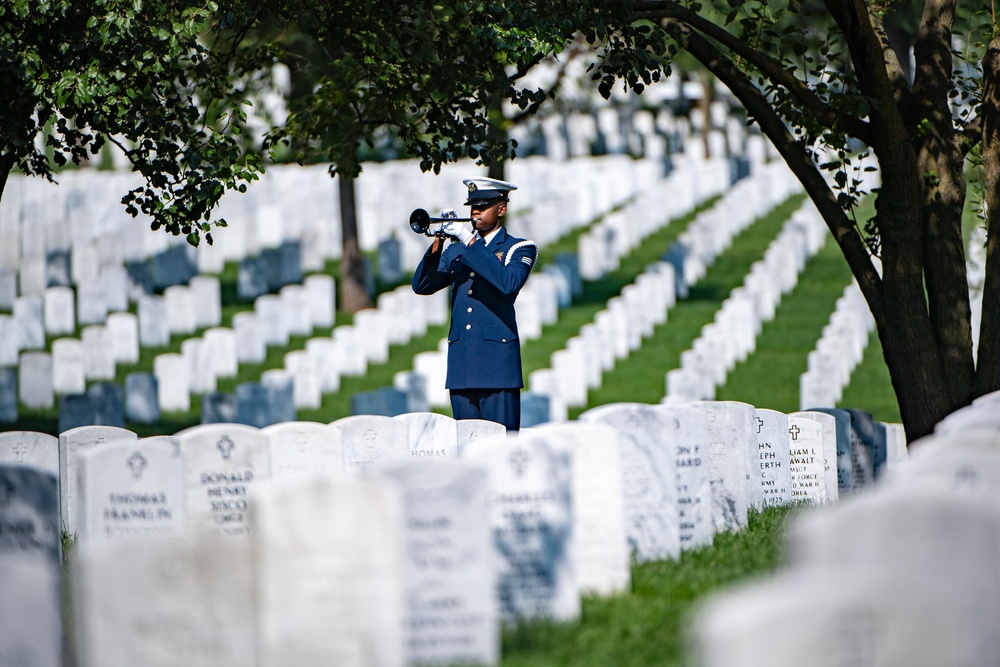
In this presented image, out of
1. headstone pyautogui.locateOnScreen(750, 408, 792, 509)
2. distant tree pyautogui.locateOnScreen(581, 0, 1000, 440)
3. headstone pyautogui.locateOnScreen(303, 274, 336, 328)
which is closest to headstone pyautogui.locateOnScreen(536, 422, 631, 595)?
headstone pyautogui.locateOnScreen(750, 408, 792, 509)

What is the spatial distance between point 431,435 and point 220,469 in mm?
1638

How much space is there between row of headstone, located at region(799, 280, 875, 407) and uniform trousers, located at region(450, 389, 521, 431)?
692 cm

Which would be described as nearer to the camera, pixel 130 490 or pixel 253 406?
pixel 130 490

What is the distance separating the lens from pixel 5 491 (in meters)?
5.07

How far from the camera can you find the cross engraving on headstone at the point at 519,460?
5.10 metres

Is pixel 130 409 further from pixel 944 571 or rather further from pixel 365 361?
pixel 944 571

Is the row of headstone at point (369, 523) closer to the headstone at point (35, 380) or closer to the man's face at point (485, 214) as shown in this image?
the man's face at point (485, 214)

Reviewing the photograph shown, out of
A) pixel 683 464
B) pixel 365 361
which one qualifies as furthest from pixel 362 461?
pixel 365 361

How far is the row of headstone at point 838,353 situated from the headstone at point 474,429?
285 inches

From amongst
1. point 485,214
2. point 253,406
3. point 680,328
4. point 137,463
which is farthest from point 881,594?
point 680,328

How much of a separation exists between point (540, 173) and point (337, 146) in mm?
19940

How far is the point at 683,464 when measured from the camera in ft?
20.7

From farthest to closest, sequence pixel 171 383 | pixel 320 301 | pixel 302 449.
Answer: pixel 320 301 → pixel 171 383 → pixel 302 449

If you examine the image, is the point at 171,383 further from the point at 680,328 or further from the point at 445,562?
the point at 445,562
